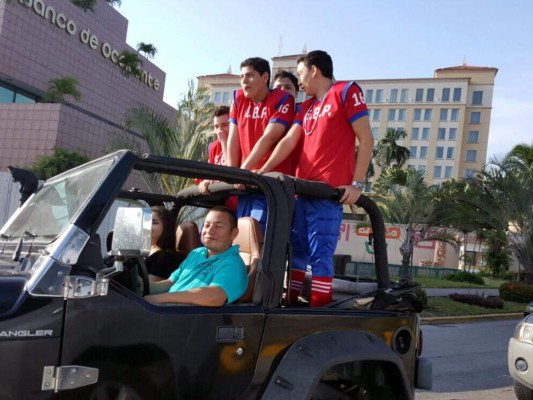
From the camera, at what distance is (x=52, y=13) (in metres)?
28.8

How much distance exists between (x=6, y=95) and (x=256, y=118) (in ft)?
87.6

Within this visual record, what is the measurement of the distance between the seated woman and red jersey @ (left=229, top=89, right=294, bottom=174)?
30.5 inches

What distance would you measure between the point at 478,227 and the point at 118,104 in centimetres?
2220

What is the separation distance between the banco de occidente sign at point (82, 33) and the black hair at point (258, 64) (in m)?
26.3

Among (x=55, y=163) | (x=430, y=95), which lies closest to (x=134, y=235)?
(x=55, y=163)

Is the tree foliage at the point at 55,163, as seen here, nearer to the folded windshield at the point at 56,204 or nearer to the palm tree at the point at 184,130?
the palm tree at the point at 184,130

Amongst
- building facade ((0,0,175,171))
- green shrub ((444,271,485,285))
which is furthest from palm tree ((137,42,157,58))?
green shrub ((444,271,485,285))

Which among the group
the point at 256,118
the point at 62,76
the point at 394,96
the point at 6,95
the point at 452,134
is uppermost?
the point at 394,96

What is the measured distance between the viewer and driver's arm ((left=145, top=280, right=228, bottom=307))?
2455mm

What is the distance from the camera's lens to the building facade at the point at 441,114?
7488cm

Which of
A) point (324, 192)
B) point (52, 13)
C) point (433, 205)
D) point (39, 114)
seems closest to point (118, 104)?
point (52, 13)

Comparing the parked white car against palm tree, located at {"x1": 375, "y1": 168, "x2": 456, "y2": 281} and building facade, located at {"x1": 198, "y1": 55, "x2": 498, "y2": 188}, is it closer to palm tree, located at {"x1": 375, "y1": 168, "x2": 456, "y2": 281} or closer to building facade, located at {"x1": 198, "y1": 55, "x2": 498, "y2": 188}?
palm tree, located at {"x1": 375, "y1": 168, "x2": 456, "y2": 281}

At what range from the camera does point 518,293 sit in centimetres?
1944

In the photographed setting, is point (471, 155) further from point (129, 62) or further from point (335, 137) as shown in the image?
point (335, 137)
